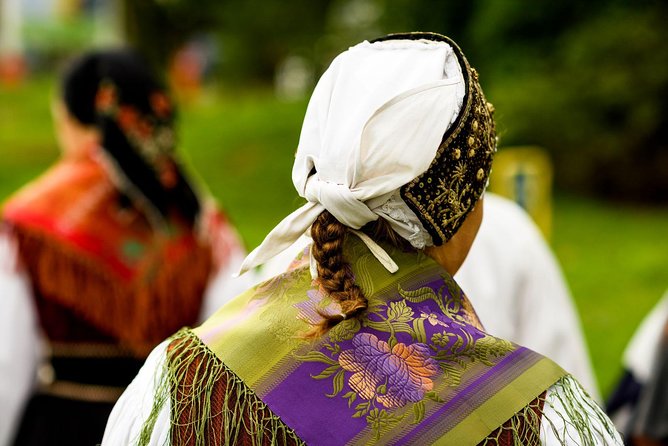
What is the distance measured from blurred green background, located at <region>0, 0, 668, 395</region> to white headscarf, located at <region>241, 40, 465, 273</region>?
4.79m

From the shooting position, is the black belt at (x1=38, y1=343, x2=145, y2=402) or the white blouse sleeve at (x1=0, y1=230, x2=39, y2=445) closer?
the white blouse sleeve at (x1=0, y1=230, x2=39, y2=445)

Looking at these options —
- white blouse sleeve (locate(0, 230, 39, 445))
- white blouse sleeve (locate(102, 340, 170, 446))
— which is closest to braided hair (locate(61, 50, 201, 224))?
white blouse sleeve (locate(0, 230, 39, 445))

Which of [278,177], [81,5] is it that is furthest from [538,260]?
[81,5]

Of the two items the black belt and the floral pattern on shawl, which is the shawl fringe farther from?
the floral pattern on shawl

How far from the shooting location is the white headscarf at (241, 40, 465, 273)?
61.5 inches

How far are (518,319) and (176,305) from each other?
1.20 m

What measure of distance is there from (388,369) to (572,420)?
0.31m

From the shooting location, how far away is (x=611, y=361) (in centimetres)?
639

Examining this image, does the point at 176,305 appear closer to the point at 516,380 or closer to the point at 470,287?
the point at 470,287

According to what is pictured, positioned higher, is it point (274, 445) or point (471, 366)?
point (471, 366)

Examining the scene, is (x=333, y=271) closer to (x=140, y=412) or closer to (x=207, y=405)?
(x=207, y=405)

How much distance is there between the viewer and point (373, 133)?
157 cm

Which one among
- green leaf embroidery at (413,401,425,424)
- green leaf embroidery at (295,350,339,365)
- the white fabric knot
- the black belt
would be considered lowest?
the black belt

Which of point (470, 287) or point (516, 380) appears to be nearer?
point (516, 380)
